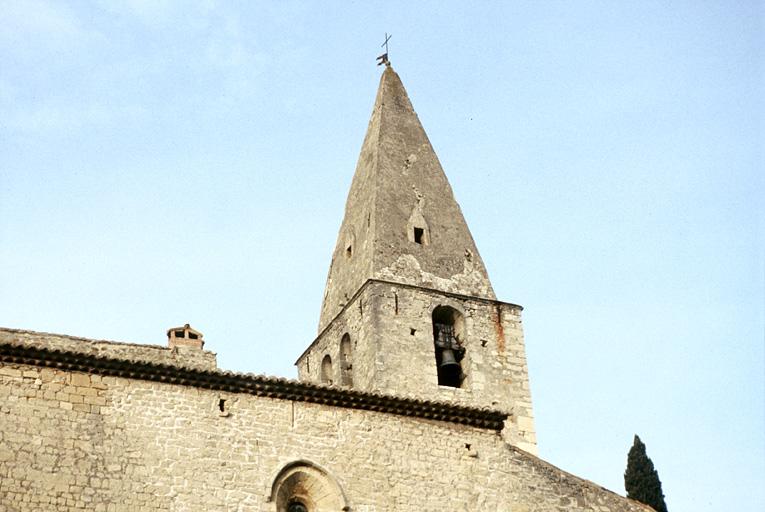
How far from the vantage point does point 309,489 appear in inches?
577

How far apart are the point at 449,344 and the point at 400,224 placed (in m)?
2.92

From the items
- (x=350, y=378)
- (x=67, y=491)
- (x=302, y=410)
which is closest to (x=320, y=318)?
(x=350, y=378)

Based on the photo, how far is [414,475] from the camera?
596 inches

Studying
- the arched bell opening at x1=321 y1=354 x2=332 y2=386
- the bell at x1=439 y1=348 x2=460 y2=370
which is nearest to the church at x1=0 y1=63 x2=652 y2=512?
the bell at x1=439 y1=348 x2=460 y2=370

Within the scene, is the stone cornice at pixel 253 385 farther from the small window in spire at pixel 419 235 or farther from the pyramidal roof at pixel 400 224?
the small window in spire at pixel 419 235

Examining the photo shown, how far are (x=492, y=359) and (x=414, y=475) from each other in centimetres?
723

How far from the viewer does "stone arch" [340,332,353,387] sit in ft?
72.9

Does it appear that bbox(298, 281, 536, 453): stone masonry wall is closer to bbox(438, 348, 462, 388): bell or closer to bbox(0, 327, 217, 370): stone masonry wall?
bbox(438, 348, 462, 388): bell

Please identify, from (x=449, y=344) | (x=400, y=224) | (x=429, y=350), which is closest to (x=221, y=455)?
(x=429, y=350)

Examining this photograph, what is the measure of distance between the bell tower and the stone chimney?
4.57 m

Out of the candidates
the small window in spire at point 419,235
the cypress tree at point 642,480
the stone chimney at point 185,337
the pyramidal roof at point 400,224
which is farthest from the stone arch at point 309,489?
the cypress tree at point 642,480

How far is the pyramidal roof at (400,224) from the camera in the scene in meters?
22.8

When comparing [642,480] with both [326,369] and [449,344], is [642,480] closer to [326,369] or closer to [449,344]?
[449,344]

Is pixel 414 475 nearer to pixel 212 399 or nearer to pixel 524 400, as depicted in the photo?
pixel 212 399
